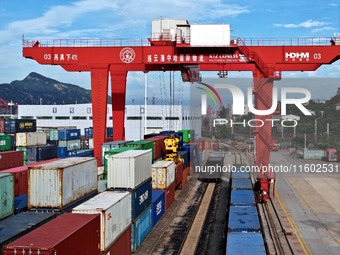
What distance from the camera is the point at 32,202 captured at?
1598 cm

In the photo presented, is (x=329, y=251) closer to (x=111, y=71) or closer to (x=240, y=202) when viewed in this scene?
(x=240, y=202)

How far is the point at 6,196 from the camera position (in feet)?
51.1

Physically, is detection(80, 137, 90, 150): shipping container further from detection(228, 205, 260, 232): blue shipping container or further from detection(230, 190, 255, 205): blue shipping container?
detection(228, 205, 260, 232): blue shipping container

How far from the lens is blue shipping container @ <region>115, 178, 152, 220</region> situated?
1873 centimetres

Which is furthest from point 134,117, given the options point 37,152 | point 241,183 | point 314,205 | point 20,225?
point 20,225

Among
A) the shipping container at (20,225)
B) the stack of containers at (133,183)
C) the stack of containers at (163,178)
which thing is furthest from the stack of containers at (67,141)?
the shipping container at (20,225)

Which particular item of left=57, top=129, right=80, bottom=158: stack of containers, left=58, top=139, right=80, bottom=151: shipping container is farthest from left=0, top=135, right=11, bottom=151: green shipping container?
left=58, top=139, right=80, bottom=151: shipping container

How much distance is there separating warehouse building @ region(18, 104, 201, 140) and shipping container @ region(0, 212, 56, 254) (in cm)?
4727

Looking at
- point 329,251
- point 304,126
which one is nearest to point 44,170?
point 329,251

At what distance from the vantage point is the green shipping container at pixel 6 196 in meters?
15.3

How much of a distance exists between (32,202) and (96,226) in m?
4.34

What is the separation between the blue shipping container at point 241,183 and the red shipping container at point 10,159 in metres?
19.2

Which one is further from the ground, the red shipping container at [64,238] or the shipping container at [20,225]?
the red shipping container at [64,238]

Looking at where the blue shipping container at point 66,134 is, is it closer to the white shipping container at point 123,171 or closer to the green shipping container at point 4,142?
the green shipping container at point 4,142
